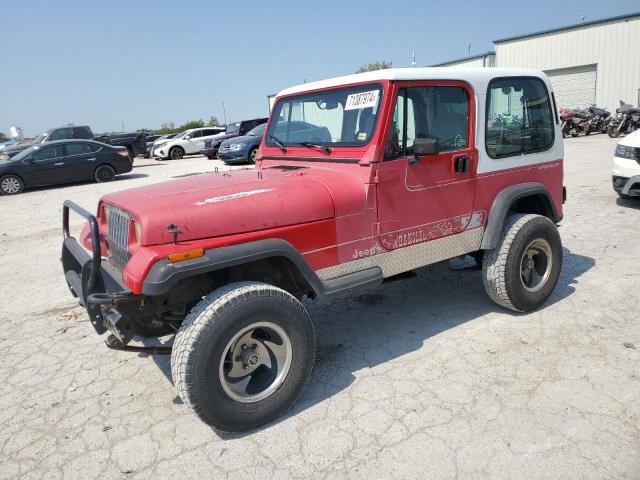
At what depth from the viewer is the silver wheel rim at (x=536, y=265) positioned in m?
4.11

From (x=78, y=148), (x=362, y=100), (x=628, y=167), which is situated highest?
(x=362, y=100)

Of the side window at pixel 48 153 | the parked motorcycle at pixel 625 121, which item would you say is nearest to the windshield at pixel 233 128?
the side window at pixel 48 153

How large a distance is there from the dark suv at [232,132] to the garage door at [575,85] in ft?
49.9

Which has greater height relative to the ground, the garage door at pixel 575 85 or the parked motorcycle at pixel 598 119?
the garage door at pixel 575 85

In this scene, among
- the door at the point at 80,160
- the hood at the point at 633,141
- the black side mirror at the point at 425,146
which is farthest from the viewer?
the door at the point at 80,160

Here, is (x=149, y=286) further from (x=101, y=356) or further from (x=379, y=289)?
(x=379, y=289)

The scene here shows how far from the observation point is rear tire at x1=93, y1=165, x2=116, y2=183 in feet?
47.4

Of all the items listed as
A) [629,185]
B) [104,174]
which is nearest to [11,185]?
[104,174]

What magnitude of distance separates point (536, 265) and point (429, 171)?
5.26 feet

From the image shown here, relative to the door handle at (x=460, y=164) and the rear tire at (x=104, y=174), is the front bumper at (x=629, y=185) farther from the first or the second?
→ the rear tire at (x=104, y=174)

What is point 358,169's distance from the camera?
3.26m

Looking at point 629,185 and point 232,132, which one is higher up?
point 232,132

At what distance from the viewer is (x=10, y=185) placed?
13.3 m

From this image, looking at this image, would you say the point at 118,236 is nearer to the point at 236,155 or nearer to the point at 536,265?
the point at 536,265
